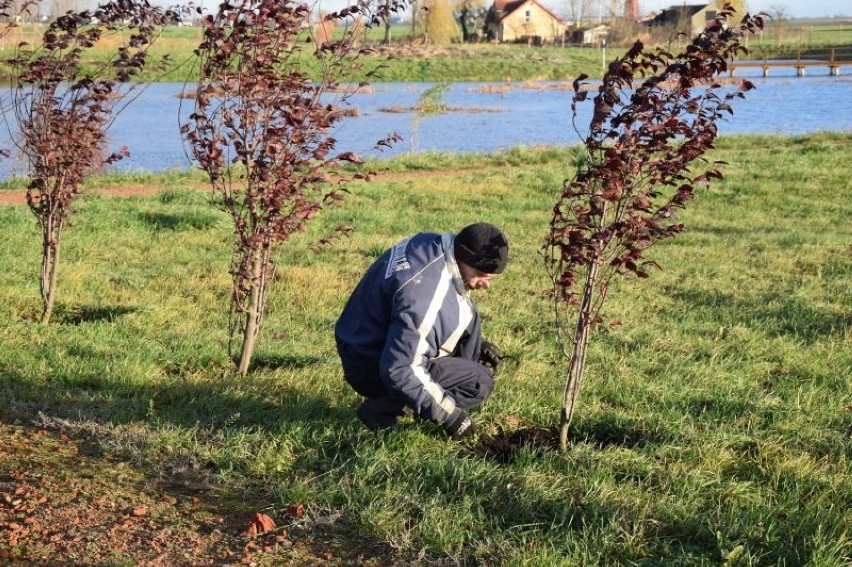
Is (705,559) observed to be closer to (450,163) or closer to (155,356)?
(155,356)

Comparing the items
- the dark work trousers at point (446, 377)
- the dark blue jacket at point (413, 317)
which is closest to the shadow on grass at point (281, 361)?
the dark work trousers at point (446, 377)

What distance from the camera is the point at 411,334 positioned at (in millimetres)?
4094

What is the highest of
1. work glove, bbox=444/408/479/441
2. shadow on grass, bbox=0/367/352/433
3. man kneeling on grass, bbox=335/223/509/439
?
man kneeling on grass, bbox=335/223/509/439

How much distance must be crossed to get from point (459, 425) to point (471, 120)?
30012 mm

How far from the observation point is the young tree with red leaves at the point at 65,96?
21.5 ft

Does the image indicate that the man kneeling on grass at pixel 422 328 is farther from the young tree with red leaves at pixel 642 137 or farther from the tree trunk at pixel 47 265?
the tree trunk at pixel 47 265

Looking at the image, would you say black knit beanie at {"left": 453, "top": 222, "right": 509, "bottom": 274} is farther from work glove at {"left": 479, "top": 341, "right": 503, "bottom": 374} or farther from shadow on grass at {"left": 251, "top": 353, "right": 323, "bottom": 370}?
shadow on grass at {"left": 251, "top": 353, "right": 323, "bottom": 370}

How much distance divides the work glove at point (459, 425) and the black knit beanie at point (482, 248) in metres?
0.73

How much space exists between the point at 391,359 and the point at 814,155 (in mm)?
16912

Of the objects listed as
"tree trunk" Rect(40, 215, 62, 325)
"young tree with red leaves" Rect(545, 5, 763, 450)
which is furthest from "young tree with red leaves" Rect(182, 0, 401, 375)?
"tree trunk" Rect(40, 215, 62, 325)

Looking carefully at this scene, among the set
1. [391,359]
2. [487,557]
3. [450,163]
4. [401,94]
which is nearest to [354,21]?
[391,359]

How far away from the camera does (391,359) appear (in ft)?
13.6

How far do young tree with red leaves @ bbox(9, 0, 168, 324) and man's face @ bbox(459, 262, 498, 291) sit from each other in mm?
3406

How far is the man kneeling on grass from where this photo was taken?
13.5 ft
